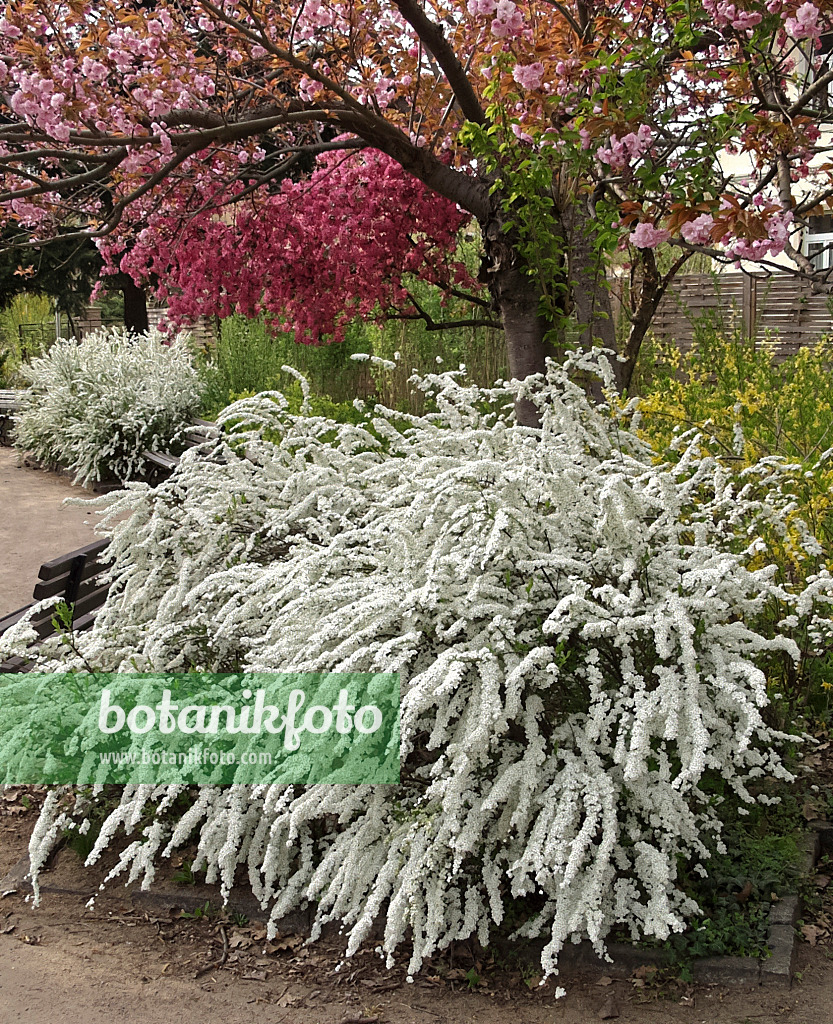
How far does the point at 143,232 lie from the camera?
6910 mm

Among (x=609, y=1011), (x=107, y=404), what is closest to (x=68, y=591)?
(x=609, y=1011)

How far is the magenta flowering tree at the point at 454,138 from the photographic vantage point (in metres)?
3.68

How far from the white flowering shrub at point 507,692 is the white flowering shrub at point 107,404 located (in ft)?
18.8

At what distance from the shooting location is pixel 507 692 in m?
2.65

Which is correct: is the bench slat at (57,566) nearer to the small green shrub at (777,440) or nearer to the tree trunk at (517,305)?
the tree trunk at (517,305)

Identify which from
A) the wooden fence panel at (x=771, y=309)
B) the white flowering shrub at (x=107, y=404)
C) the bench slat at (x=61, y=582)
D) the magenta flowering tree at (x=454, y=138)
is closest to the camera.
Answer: the magenta flowering tree at (x=454, y=138)

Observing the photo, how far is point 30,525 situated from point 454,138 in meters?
4.56

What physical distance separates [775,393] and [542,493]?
269cm

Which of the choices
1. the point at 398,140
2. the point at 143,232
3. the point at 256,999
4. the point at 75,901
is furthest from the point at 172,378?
the point at 256,999

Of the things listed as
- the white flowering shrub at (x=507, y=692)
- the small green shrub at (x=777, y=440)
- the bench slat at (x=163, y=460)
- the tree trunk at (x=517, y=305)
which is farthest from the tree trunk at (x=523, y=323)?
the bench slat at (x=163, y=460)

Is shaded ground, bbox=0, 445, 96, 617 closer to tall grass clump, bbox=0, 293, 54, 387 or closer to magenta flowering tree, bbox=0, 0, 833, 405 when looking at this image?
magenta flowering tree, bbox=0, 0, 833, 405

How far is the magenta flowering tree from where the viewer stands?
12.1ft

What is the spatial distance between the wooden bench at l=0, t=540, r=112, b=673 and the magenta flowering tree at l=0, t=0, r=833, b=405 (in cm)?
157

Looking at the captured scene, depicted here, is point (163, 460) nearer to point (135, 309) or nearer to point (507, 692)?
point (507, 692)
